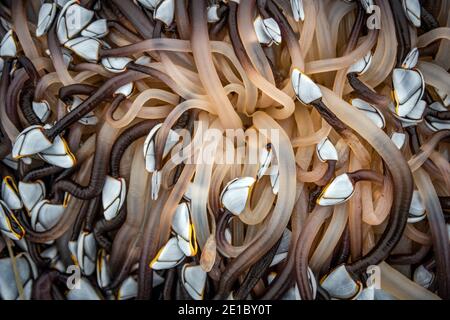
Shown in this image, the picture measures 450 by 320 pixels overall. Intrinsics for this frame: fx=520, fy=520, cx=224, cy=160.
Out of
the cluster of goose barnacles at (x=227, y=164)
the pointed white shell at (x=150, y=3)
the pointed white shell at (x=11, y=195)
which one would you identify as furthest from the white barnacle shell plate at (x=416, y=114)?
the pointed white shell at (x=11, y=195)

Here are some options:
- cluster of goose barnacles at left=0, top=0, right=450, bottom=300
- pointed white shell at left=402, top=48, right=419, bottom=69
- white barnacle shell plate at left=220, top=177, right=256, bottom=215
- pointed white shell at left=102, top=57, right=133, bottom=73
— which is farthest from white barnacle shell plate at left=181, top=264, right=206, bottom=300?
pointed white shell at left=402, top=48, right=419, bottom=69

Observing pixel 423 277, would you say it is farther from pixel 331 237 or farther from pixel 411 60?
pixel 411 60

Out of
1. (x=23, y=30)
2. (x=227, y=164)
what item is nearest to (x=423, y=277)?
(x=227, y=164)

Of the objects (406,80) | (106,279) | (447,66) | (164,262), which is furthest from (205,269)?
(447,66)

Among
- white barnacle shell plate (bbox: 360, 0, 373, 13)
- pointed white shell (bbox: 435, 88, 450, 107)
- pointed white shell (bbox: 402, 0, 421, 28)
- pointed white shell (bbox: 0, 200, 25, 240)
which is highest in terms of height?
white barnacle shell plate (bbox: 360, 0, 373, 13)

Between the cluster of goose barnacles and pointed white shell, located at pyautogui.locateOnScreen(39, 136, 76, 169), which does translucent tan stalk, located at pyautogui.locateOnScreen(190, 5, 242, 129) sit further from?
pointed white shell, located at pyautogui.locateOnScreen(39, 136, 76, 169)

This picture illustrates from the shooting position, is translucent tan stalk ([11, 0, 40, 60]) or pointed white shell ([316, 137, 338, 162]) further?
translucent tan stalk ([11, 0, 40, 60])
